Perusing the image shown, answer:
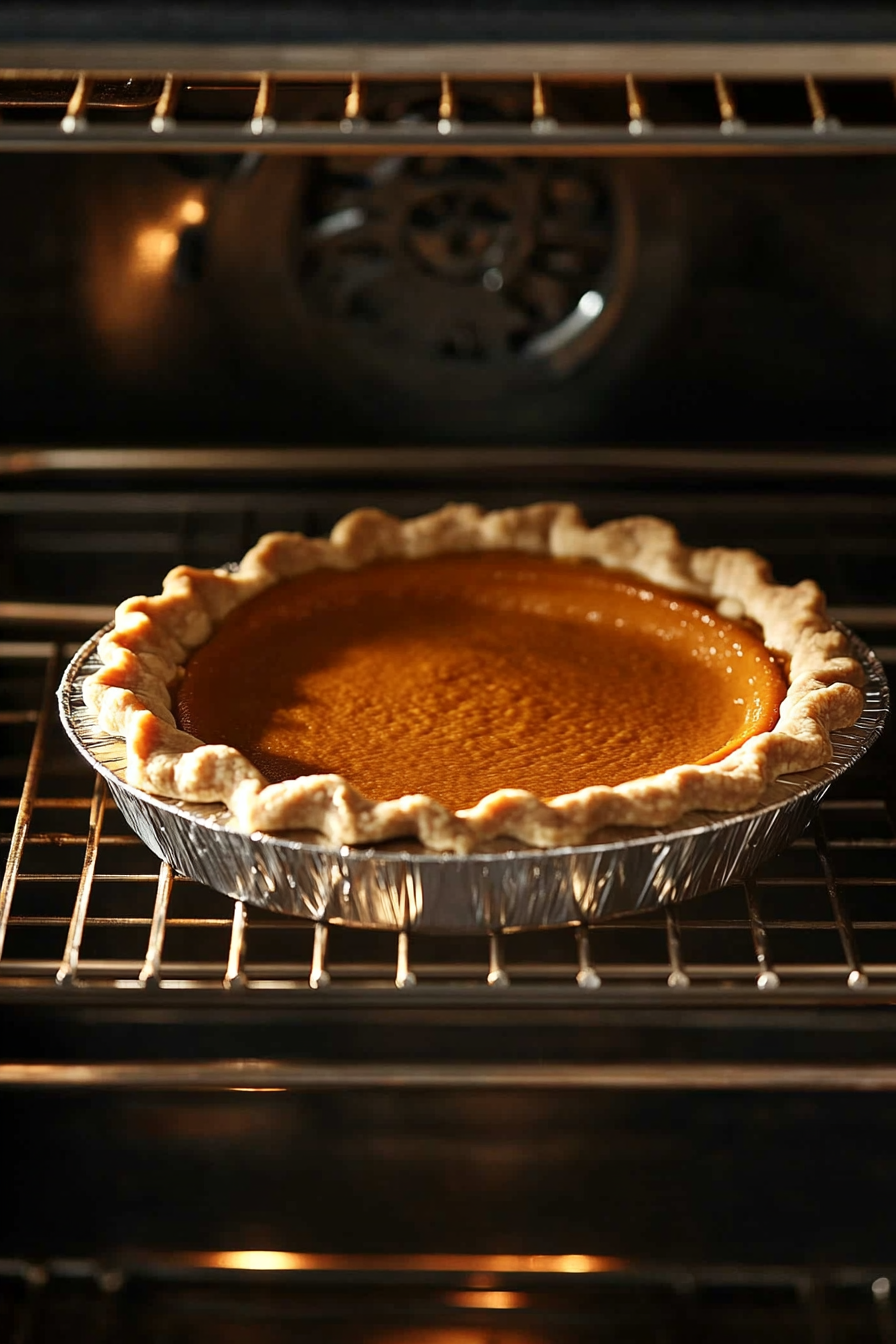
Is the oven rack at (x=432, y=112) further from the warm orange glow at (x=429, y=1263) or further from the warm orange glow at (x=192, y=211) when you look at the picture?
the warm orange glow at (x=429, y=1263)

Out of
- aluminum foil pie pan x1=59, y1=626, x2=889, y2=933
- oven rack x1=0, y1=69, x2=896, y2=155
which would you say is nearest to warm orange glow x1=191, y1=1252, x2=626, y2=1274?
aluminum foil pie pan x1=59, y1=626, x2=889, y2=933

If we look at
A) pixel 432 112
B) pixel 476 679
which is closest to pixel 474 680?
pixel 476 679

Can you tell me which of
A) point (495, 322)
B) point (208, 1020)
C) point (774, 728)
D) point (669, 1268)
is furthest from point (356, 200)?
point (669, 1268)

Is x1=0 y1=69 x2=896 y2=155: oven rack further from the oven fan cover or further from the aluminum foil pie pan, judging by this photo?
the aluminum foil pie pan

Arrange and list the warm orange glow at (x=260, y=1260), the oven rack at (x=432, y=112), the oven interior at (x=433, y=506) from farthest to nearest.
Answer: the warm orange glow at (x=260, y=1260), the oven interior at (x=433, y=506), the oven rack at (x=432, y=112)

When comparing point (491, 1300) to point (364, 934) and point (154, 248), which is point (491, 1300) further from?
point (154, 248)

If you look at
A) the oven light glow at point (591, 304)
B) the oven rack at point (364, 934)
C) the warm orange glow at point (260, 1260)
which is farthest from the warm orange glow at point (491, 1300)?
the oven light glow at point (591, 304)
